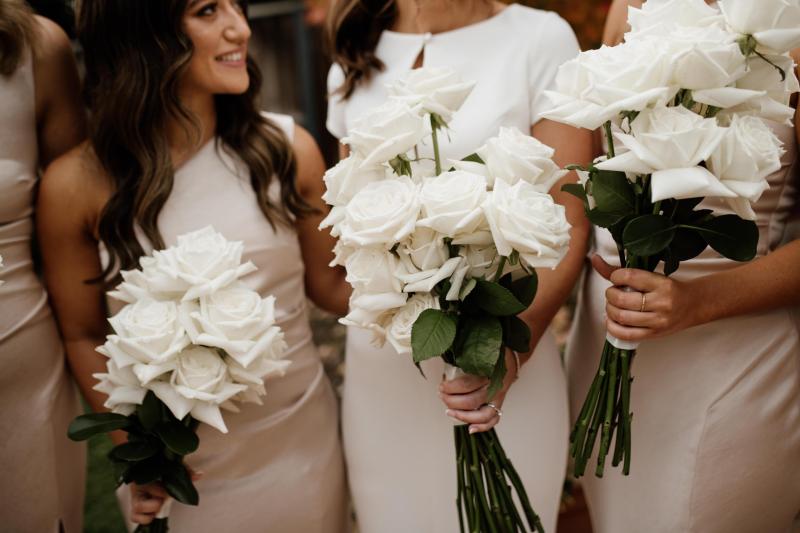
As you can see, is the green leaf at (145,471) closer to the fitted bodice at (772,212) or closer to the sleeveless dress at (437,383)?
the sleeveless dress at (437,383)

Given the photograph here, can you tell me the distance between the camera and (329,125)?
253 cm

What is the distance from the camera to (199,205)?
2.34 meters

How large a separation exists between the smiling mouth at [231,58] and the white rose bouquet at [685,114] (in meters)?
1.18

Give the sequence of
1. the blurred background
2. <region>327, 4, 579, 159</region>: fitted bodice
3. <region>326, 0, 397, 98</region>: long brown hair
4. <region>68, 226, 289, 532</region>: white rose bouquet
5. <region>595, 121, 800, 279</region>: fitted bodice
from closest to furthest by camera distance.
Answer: <region>68, 226, 289, 532</region>: white rose bouquet → <region>595, 121, 800, 279</region>: fitted bodice → <region>327, 4, 579, 159</region>: fitted bodice → <region>326, 0, 397, 98</region>: long brown hair → the blurred background

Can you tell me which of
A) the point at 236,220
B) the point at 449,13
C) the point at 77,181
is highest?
the point at 449,13

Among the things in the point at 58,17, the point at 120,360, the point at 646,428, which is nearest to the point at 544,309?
the point at 646,428

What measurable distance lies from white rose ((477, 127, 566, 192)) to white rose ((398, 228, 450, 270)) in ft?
0.56

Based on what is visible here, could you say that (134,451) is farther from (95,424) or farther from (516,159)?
(516,159)

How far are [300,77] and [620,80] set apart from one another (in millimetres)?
7137

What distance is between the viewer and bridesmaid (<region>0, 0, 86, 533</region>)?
2.21 meters

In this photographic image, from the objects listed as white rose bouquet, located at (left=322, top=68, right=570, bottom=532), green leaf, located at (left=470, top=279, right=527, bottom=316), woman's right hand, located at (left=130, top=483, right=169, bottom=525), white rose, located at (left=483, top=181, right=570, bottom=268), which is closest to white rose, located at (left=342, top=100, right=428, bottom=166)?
white rose bouquet, located at (left=322, top=68, right=570, bottom=532)

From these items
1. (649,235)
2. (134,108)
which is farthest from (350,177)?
(134,108)

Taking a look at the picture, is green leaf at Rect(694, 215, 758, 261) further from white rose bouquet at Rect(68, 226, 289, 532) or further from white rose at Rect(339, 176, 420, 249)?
white rose bouquet at Rect(68, 226, 289, 532)

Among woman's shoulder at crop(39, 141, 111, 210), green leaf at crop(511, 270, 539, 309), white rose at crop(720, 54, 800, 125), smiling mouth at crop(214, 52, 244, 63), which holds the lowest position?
woman's shoulder at crop(39, 141, 111, 210)
